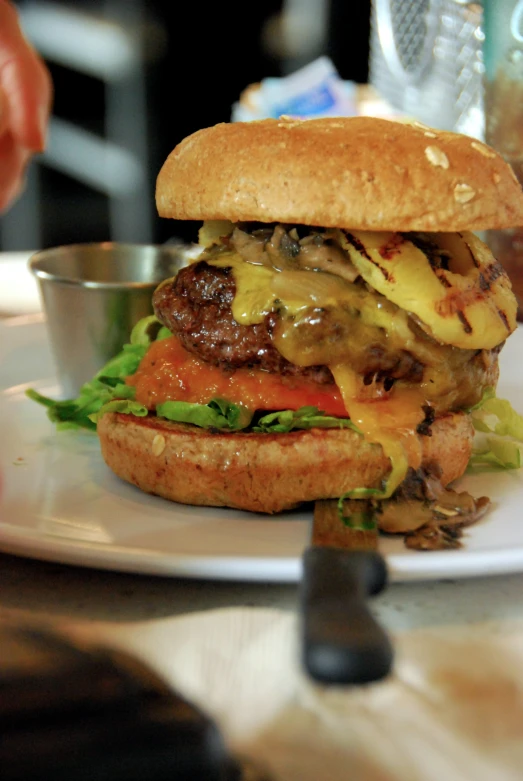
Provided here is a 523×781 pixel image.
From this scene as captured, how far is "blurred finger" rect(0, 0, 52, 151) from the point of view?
214 cm

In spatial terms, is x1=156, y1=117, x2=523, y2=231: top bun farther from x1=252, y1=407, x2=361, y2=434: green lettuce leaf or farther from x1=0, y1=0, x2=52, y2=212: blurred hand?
x1=0, y1=0, x2=52, y2=212: blurred hand

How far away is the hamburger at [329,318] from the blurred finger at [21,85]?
479 millimetres

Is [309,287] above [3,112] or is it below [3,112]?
below

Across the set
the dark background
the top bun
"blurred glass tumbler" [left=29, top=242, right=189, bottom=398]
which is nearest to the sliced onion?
the top bun

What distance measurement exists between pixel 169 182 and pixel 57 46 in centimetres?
691

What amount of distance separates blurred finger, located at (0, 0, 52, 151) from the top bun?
0.59 metres

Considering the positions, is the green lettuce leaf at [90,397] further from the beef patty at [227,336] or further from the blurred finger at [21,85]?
the blurred finger at [21,85]

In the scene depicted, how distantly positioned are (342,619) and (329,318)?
782 millimetres

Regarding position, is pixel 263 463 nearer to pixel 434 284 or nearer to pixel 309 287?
pixel 309 287

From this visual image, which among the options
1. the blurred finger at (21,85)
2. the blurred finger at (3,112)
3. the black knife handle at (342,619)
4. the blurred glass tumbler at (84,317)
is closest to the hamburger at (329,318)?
the black knife handle at (342,619)

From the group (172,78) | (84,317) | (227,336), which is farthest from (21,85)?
(172,78)

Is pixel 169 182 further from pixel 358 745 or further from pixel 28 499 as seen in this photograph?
pixel 358 745

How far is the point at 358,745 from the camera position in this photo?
0.94 meters

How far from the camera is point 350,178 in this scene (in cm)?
160
